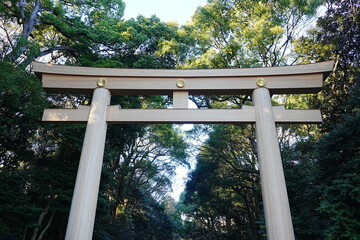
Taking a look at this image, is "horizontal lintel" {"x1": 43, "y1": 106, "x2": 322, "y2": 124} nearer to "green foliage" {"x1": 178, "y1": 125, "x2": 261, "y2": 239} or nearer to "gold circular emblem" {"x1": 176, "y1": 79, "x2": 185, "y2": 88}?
"gold circular emblem" {"x1": 176, "y1": 79, "x2": 185, "y2": 88}

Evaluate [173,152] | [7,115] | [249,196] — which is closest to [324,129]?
[249,196]

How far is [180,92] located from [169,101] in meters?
6.86

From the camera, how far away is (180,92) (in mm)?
4793

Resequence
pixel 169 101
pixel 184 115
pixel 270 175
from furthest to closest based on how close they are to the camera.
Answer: pixel 169 101, pixel 184 115, pixel 270 175

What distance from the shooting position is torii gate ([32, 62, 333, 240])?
13.6ft

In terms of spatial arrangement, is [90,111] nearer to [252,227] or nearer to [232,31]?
[232,31]

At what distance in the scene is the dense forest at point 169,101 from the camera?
5.93m

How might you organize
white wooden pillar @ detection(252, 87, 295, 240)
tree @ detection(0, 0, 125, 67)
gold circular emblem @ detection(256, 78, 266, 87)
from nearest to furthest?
white wooden pillar @ detection(252, 87, 295, 240)
gold circular emblem @ detection(256, 78, 266, 87)
tree @ detection(0, 0, 125, 67)

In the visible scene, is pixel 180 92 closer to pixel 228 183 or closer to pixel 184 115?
pixel 184 115

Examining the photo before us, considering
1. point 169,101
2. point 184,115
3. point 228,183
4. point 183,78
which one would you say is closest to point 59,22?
point 169,101

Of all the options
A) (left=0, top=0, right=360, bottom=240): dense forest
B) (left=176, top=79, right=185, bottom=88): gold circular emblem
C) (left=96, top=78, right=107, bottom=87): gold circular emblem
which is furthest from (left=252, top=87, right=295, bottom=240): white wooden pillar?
(left=96, top=78, right=107, bottom=87): gold circular emblem

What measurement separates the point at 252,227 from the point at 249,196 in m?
1.83

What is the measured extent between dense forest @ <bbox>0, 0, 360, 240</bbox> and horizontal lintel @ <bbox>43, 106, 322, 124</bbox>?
1.88 meters

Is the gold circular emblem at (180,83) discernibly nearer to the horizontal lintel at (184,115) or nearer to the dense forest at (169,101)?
the horizontal lintel at (184,115)
